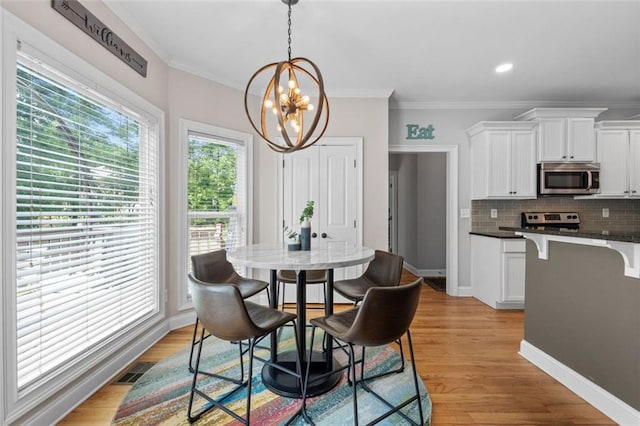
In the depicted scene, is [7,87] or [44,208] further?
[44,208]

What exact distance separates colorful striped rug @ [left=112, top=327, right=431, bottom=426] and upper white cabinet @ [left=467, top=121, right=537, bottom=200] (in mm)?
2675

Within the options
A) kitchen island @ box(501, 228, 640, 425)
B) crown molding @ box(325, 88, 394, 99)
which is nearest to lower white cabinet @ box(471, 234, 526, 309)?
kitchen island @ box(501, 228, 640, 425)

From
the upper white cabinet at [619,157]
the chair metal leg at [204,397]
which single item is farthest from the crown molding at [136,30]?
the upper white cabinet at [619,157]

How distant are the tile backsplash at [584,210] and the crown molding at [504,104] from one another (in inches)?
50.8

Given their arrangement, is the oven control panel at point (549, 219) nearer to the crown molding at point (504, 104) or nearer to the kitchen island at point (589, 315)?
the crown molding at point (504, 104)

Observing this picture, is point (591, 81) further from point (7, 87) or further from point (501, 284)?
point (7, 87)

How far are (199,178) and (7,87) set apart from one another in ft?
5.77

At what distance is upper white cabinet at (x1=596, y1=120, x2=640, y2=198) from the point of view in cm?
358

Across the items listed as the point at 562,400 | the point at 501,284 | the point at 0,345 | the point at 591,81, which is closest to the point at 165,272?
the point at 0,345

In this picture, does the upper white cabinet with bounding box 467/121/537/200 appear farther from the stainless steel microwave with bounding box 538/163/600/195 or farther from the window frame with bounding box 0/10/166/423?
the window frame with bounding box 0/10/166/423

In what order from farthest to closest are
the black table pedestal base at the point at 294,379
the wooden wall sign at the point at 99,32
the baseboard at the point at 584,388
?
1. the black table pedestal base at the point at 294,379
2. the wooden wall sign at the point at 99,32
3. the baseboard at the point at 584,388

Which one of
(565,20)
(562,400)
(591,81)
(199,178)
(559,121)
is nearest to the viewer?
(562,400)

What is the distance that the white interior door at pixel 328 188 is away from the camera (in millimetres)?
3518

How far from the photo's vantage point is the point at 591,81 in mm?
3297
